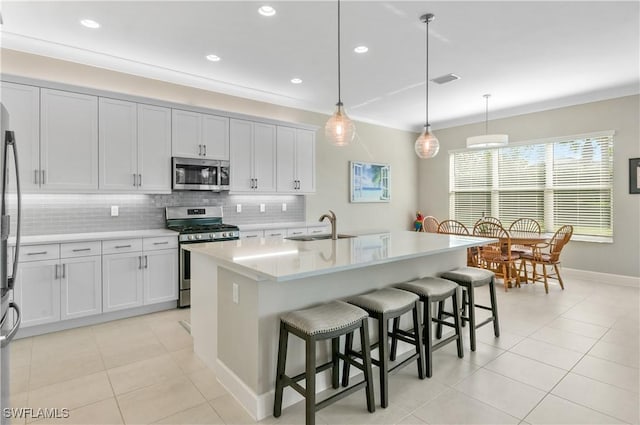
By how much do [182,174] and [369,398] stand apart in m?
3.40

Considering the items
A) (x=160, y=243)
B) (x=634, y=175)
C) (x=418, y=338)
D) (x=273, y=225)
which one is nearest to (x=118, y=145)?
(x=160, y=243)

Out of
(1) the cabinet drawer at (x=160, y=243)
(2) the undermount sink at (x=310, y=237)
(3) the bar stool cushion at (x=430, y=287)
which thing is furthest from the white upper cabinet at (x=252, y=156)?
(3) the bar stool cushion at (x=430, y=287)

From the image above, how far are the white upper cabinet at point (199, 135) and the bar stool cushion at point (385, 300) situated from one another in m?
2.98

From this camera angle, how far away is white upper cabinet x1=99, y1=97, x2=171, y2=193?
3.90 metres

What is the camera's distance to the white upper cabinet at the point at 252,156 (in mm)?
4895

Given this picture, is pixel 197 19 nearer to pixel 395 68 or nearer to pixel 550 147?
pixel 395 68

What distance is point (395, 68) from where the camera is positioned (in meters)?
4.50

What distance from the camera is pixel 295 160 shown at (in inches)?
219

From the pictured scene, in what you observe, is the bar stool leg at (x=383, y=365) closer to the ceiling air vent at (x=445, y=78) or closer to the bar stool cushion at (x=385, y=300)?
the bar stool cushion at (x=385, y=300)

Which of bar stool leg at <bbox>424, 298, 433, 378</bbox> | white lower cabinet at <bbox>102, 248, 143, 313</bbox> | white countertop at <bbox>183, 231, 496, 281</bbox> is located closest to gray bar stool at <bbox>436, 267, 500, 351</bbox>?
white countertop at <bbox>183, 231, 496, 281</bbox>

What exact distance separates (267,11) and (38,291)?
3316 mm

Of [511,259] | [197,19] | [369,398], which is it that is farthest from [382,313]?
[511,259]

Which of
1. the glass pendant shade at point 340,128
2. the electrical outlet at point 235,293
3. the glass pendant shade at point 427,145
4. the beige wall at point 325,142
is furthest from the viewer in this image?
the beige wall at point 325,142

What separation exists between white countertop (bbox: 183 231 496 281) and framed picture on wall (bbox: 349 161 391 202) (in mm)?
3415
